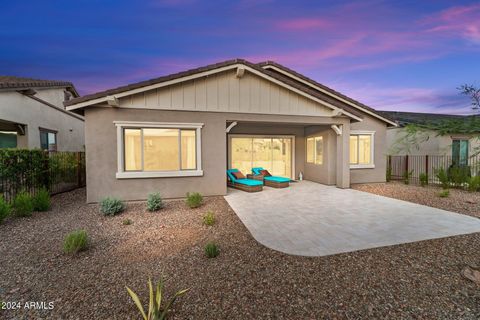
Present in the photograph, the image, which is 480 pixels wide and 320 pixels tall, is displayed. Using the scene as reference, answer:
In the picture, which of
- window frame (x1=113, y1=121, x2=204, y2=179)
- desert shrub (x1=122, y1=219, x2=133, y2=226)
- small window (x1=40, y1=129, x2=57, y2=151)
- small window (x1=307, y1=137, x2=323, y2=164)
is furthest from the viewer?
small window (x1=40, y1=129, x2=57, y2=151)

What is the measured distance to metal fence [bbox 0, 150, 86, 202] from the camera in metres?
6.62

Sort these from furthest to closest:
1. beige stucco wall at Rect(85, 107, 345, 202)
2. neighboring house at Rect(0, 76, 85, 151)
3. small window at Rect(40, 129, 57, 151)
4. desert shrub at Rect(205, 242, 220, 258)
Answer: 1. small window at Rect(40, 129, 57, 151)
2. neighboring house at Rect(0, 76, 85, 151)
3. beige stucco wall at Rect(85, 107, 345, 202)
4. desert shrub at Rect(205, 242, 220, 258)

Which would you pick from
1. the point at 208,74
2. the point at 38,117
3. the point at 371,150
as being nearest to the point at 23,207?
the point at 208,74

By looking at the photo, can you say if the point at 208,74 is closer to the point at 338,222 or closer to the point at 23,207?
the point at 338,222

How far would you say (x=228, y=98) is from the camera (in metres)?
8.56

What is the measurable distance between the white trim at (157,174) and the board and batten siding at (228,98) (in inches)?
94.7

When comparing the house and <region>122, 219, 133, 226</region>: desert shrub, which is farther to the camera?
the house

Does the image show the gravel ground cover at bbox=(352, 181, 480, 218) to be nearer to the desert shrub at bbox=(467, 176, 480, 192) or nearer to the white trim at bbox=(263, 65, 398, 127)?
the desert shrub at bbox=(467, 176, 480, 192)

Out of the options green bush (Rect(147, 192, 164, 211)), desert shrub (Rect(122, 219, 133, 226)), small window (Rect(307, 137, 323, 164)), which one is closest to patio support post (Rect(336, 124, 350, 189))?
small window (Rect(307, 137, 323, 164))

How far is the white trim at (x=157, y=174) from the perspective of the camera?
762cm

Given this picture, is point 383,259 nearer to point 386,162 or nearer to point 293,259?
point 293,259

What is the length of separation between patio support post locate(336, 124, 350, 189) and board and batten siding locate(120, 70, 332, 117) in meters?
1.78

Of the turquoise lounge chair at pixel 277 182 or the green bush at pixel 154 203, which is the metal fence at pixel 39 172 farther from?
the turquoise lounge chair at pixel 277 182

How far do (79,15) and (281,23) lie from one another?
10.4 metres
